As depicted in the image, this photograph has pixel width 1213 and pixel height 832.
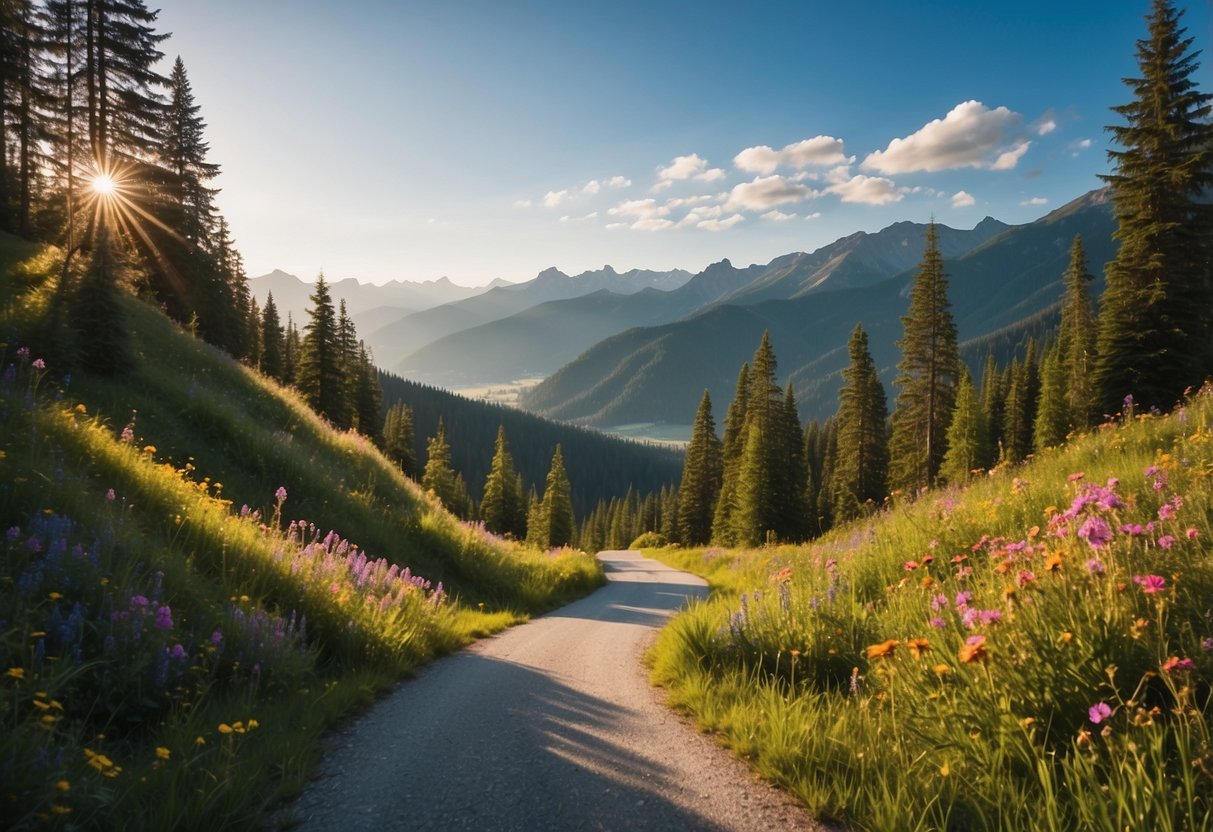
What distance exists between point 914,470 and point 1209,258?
60.5 ft

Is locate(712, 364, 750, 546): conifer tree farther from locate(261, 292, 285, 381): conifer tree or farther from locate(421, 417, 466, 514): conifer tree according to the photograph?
locate(261, 292, 285, 381): conifer tree

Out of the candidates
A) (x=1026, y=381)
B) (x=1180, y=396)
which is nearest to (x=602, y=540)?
(x=1026, y=381)

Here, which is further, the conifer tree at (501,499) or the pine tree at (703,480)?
the pine tree at (703,480)

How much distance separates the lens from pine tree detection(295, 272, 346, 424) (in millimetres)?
38781

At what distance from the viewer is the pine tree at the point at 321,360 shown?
3878 cm

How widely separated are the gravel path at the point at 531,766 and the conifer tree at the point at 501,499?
4854cm

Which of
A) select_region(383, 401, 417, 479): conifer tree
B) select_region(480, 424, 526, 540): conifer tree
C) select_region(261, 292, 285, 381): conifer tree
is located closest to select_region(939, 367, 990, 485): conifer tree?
select_region(480, 424, 526, 540): conifer tree

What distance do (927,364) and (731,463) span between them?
18.3 meters

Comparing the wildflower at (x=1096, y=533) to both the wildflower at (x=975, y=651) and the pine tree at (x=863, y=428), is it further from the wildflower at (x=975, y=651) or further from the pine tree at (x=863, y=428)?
the pine tree at (x=863, y=428)

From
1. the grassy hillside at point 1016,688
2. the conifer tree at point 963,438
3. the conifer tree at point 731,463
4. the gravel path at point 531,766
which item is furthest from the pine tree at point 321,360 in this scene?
the conifer tree at point 963,438

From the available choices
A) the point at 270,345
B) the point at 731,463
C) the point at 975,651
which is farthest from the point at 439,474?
the point at 975,651

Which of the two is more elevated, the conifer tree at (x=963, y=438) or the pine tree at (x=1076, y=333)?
the pine tree at (x=1076, y=333)

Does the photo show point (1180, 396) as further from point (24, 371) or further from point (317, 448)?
point (24, 371)

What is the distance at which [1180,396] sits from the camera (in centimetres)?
2220
